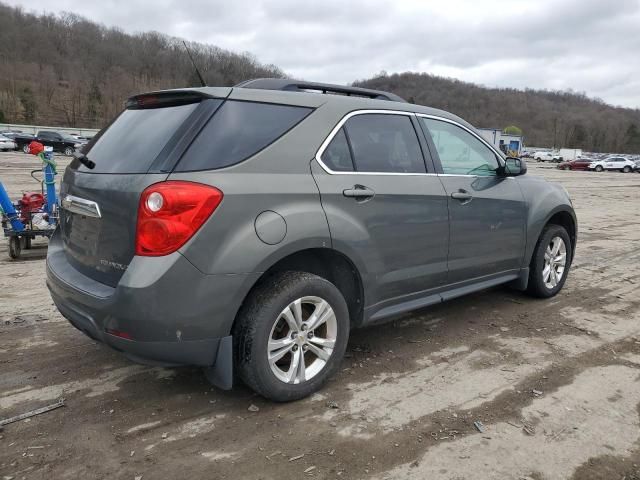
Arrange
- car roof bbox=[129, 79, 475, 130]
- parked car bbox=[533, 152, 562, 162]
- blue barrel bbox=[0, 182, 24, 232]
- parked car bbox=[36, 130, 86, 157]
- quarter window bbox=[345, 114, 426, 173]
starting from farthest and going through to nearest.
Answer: parked car bbox=[533, 152, 562, 162], parked car bbox=[36, 130, 86, 157], blue barrel bbox=[0, 182, 24, 232], quarter window bbox=[345, 114, 426, 173], car roof bbox=[129, 79, 475, 130]

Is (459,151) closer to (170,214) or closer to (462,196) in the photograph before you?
(462,196)

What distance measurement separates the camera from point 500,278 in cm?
459

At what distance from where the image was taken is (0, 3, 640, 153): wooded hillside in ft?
309

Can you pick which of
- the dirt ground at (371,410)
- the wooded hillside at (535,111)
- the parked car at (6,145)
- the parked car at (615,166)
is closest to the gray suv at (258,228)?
the dirt ground at (371,410)

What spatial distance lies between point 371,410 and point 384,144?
1744 millimetres

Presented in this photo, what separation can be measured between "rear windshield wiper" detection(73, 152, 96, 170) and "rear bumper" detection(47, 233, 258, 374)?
76 centimetres

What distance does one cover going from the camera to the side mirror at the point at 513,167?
4500 millimetres

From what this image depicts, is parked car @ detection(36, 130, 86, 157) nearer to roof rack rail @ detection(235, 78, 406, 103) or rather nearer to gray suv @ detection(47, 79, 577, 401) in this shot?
roof rack rail @ detection(235, 78, 406, 103)

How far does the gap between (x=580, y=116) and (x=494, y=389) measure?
6270 inches

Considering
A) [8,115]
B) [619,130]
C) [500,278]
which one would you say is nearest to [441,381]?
[500,278]

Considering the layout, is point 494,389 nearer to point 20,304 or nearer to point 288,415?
point 288,415

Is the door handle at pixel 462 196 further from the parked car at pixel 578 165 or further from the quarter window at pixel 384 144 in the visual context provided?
the parked car at pixel 578 165

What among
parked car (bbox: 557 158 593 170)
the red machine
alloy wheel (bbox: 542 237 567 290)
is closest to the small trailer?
the red machine

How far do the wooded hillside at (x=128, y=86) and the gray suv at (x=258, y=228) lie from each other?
91811mm
